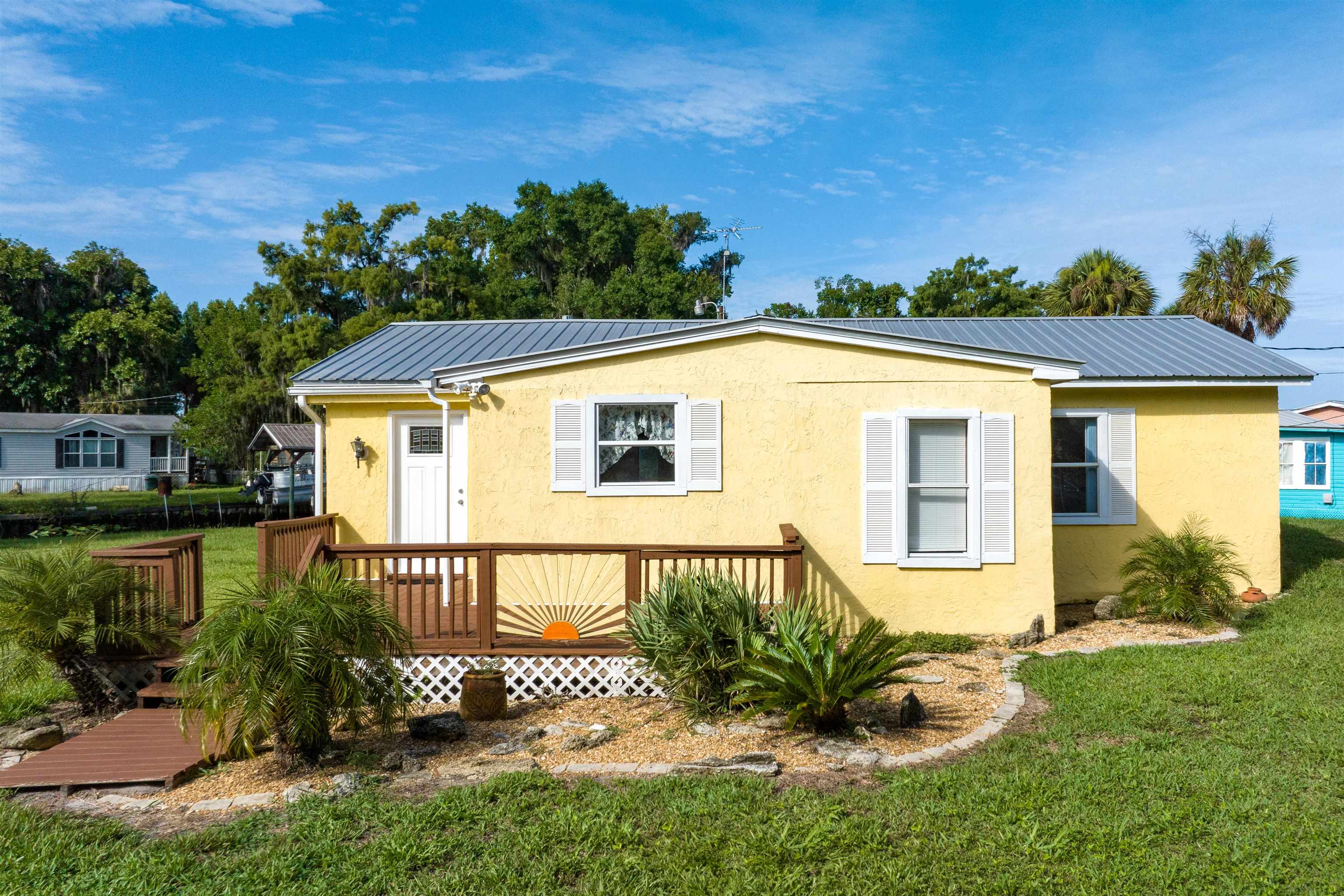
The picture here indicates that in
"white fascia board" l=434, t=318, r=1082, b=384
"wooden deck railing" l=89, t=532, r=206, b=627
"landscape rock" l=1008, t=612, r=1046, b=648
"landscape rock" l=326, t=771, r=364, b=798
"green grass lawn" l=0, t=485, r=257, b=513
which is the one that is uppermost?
"white fascia board" l=434, t=318, r=1082, b=384

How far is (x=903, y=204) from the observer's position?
22.1 m

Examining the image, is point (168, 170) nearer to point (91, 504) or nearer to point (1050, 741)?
point (91, 504)

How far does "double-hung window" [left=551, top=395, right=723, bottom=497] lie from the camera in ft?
26.1

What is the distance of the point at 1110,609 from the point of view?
880cm

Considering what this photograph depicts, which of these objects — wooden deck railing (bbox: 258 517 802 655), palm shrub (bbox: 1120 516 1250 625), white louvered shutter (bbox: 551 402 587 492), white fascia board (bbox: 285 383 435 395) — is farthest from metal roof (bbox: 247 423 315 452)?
palm shrub (bbox: 1120 516 1250 625)

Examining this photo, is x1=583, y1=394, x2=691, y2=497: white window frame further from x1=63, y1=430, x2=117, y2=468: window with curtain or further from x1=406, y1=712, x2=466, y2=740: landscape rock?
x1=63, y1=430, x2=117, y2=468: window with curtain

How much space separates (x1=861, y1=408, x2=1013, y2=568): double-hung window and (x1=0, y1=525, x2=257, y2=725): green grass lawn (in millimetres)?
5480

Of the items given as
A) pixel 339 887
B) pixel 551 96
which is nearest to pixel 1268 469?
pixel 339 887

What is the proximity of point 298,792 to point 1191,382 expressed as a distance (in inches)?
390

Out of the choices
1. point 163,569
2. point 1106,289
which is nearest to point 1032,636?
point 163,569

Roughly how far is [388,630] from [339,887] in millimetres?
2030

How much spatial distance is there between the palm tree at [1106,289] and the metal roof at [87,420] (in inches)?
1387

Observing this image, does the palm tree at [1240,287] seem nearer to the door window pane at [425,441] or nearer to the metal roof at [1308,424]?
the metal roof at [1308,424]

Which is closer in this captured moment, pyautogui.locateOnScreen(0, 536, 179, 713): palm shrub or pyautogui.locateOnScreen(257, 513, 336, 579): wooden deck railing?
pyautogui.locateOnScreen(0, 536, 179, 713): palm shrub
